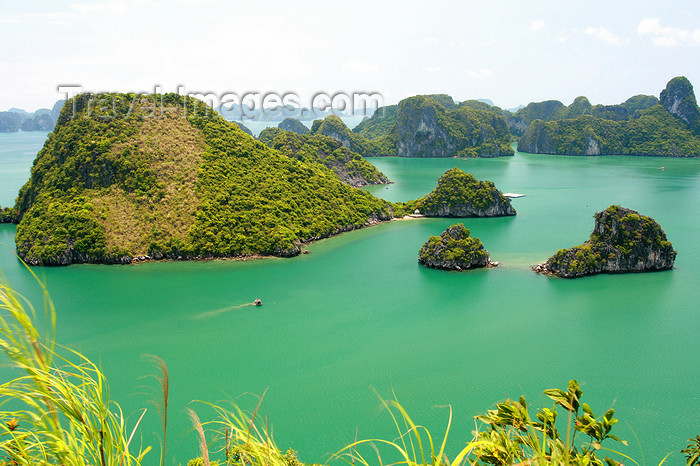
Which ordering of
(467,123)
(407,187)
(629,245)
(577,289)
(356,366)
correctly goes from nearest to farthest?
(356,366) < (577,289) < (629,245) < (407,187) < (467,123)

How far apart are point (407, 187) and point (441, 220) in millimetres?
24634

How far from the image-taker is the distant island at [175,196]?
3844 cm

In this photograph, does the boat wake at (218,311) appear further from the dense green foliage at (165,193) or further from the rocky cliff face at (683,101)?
the rocky cliff face at (683,101)

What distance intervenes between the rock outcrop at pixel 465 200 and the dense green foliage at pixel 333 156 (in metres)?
Answer: 27.0

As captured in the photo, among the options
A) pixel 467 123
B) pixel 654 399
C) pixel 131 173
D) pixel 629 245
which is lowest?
pixel 654 399

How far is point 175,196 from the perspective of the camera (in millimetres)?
42188

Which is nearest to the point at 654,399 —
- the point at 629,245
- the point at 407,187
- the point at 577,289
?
the point at 577,289

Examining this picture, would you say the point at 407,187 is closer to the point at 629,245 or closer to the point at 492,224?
the point at 492,224

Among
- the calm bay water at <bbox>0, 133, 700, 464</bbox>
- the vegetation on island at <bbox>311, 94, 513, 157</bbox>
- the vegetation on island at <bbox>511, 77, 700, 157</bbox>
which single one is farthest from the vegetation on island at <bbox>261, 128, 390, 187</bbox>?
the vegetation on island at <bbox>511, 77, 700, 157</bbox>

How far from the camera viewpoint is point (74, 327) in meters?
26.9

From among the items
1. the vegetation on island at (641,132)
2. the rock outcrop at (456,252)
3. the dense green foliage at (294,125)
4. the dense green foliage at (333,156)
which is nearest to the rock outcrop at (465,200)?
the rock outcrop at (456,252)

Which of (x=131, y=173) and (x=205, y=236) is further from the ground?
(x=131, y=173)

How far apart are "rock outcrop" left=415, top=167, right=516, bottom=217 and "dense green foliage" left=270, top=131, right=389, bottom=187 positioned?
27.0 meters

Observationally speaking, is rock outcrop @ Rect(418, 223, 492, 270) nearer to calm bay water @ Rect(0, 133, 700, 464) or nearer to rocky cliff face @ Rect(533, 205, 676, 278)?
calm bay water @ Rect(0, 133, 700, 464)
